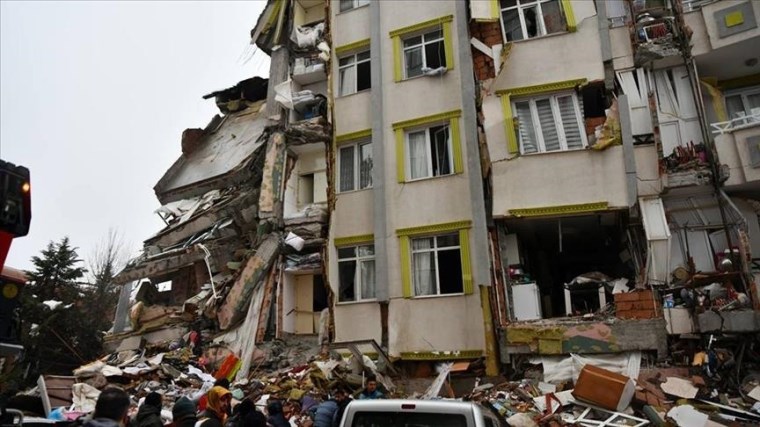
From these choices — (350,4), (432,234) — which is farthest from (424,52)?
(432,234)

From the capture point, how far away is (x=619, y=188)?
484 inches

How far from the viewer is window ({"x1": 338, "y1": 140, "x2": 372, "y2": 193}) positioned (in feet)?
51.2

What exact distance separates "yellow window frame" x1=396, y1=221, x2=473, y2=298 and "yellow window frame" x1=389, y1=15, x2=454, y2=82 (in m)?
4.62

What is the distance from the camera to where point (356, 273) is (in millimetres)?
14680

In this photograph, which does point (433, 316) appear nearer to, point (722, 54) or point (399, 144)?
point (399, 144)

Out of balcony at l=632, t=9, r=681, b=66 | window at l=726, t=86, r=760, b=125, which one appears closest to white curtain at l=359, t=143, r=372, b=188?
balcony at l=632, t=9, r=681, b=66

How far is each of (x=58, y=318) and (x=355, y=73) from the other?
14956mm

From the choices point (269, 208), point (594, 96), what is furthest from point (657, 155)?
point (269, 208)

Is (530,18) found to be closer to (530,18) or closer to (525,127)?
(530,18)

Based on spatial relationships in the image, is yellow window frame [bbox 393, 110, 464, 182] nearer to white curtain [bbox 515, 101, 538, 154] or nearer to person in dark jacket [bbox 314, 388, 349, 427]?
white curtain [bbox 515, 101, 538, 154]

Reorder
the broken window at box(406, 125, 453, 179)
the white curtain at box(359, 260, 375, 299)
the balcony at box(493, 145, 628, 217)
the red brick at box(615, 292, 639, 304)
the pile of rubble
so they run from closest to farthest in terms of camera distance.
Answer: the pile of rubble
the red brick at box(615, 292, 639, 304)
the balcony at box(493, 145, 628, 217)
the white curtain at box(359, 260, 375, 299)
the broken window at box(406, 125, 453, 179)

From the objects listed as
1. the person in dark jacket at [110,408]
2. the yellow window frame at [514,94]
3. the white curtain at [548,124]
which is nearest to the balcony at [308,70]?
the yellow window frame at [514,94]

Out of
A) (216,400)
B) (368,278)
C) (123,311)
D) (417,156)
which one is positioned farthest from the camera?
(123,311)

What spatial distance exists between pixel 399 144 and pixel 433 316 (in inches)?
196
